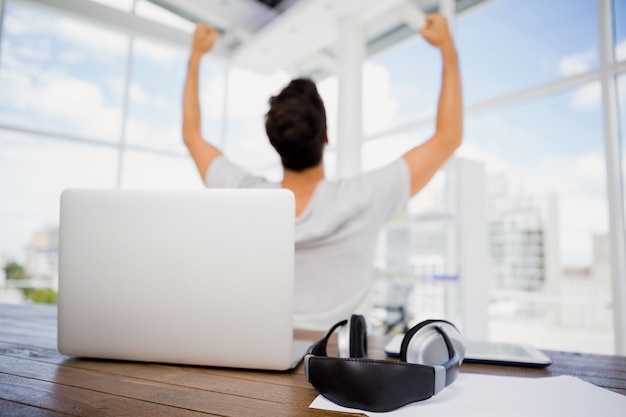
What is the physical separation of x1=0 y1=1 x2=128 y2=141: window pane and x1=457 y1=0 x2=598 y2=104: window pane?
14.0 ft

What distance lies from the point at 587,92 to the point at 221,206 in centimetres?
398

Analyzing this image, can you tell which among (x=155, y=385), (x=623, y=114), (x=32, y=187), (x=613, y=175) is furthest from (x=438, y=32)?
(x=32, y=187)

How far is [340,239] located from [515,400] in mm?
678

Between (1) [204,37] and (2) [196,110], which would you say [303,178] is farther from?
(1) [204,37]

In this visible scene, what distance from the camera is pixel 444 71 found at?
121 cm

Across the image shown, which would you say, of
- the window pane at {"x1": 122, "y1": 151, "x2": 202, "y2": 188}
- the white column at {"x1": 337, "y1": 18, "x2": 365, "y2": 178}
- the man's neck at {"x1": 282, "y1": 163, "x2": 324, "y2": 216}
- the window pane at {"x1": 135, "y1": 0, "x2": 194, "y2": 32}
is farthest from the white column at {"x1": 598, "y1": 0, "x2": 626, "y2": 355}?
the window pane at {"x1": 135, "y1": 0, "x2": 194, "y2": 32}

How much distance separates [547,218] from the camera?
482cm

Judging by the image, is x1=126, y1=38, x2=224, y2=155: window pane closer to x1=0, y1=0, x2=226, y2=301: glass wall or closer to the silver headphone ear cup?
x1=0, y1=0, x2=226, y2=301: glass wall

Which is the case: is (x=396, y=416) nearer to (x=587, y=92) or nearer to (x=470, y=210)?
(x=470, y=210)

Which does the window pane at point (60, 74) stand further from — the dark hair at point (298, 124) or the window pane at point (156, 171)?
the dark hair at point (298, 124)

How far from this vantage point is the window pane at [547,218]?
398cm

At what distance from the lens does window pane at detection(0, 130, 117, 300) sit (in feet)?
15.7

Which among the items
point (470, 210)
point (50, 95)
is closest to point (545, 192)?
point (470, 210)

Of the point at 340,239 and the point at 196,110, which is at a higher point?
the point at 196,110
